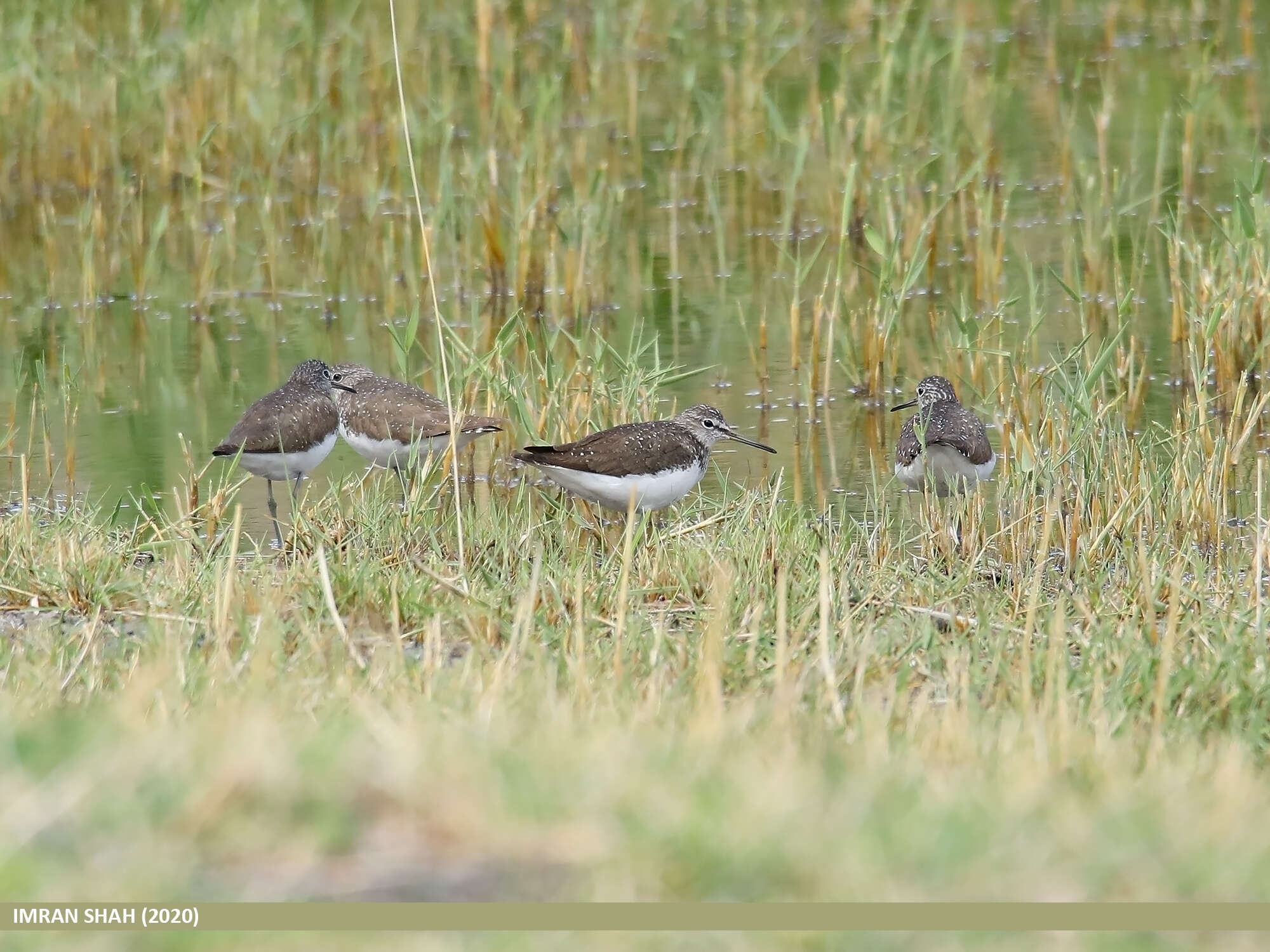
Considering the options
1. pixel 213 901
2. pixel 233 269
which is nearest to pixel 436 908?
pixel 213 901

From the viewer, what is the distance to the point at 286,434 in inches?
301

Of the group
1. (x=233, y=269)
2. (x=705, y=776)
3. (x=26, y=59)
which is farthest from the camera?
(x=26, y=59)

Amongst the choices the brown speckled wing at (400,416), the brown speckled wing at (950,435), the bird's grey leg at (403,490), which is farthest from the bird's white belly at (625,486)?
the brown speckled wing at (950,435)

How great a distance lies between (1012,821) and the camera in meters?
3.54

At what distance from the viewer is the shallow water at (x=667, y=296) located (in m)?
9.17

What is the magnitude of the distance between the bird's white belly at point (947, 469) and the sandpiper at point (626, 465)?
0.92 m

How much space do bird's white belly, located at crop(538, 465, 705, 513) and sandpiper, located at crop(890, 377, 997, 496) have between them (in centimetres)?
97

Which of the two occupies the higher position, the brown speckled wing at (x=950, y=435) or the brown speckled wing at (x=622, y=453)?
the brown speckled wing at (x=622, y=453)

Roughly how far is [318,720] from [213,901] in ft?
2.99

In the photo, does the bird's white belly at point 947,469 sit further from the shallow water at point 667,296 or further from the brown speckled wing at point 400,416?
the brown speckled wing at point 400,416

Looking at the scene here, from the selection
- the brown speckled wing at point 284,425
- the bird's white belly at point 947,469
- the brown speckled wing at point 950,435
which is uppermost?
the brown speckled wing at point 284,425

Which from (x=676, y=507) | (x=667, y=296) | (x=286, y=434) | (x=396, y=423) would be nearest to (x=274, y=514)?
(x=286, y=434)

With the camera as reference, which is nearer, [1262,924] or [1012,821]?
[1262,924]

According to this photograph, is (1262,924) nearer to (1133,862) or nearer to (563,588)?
(1133,862)
